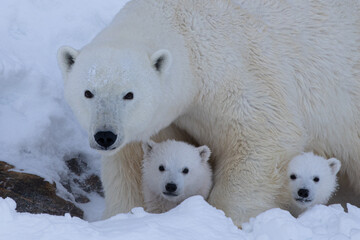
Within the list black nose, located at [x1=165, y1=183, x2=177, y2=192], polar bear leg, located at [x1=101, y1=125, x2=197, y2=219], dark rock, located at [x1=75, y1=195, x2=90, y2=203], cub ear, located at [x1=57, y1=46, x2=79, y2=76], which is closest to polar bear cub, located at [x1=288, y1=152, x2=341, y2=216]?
black nose, located at [x1=165, y1=183, x2=177, y2=192]

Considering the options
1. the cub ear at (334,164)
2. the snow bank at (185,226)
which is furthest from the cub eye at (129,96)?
the cub ear at (334,164)

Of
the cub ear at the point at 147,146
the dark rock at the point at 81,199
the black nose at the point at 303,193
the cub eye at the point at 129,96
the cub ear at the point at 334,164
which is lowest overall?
the black nose at the point at 303,193

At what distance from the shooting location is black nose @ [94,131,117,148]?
155 inches

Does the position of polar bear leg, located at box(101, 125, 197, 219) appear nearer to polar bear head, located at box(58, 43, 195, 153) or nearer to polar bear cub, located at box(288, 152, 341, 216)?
polar bear head, located at box(58, 43, 195, 153)

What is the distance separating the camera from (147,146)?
16.5 ft

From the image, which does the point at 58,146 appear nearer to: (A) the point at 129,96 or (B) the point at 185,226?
(A) the point at 129,96

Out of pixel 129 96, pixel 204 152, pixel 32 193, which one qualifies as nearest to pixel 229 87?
pixel 204 152

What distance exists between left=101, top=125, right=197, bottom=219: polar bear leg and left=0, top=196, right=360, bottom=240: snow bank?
145 cm

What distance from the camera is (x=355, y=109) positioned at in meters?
5.33

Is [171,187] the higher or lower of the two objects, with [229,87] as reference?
lower

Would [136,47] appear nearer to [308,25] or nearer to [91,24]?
[308,25]

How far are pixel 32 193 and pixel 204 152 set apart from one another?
1.60 metres

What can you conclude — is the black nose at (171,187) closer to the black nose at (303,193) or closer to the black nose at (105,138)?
the black nose at (105,138)

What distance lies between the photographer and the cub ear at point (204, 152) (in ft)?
16.1
